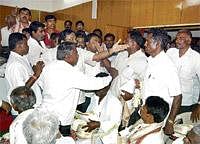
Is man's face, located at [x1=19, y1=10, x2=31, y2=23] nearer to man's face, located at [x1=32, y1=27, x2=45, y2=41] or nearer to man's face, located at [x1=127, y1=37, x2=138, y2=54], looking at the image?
man's face, located at [x1=32, y1=27, x2=45, y2=41]

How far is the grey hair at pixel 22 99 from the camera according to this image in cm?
300

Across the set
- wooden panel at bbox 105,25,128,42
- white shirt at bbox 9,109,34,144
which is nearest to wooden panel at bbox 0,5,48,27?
wooden panel at bbox 105,25,128,42

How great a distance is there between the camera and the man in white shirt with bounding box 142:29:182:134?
11.4ft

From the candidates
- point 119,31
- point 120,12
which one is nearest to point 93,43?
point 119,31

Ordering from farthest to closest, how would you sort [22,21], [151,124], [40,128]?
[22,21], [151,124], [40,128]

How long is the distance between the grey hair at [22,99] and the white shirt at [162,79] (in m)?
1.07

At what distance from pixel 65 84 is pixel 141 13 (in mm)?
5254

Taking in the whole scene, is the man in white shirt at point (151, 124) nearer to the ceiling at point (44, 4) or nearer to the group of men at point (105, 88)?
the group of men at point (105, 88)

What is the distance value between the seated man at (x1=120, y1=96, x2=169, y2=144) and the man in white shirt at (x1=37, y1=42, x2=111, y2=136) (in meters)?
0.66

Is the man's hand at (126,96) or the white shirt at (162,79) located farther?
the man's hand at (126,96)

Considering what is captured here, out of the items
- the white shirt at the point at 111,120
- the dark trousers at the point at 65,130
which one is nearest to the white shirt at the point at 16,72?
the dark trousers at the point at 65,130

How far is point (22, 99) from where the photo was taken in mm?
3033

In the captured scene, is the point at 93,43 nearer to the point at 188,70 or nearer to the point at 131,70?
the point at 131,70

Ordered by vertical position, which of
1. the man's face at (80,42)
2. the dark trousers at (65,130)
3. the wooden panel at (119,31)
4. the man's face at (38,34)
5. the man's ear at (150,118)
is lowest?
the dark trousers at (65,130)
